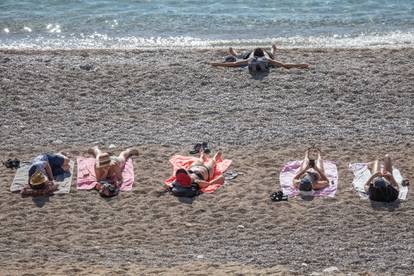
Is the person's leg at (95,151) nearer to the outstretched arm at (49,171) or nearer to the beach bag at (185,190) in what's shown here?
the outstretched arm at (49,171)

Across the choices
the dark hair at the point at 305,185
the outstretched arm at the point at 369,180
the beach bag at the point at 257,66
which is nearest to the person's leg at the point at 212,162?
the dark hair at the point at 305,185

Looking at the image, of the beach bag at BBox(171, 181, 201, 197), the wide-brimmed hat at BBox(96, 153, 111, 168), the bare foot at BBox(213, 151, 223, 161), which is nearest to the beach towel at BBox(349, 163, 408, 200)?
the bare foot at BBox(213, 151, 223, 161)

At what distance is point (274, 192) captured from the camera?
49.8 feet

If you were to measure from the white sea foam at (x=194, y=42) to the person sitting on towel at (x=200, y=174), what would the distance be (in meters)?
10.0

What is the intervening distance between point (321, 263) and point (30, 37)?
16811 mm

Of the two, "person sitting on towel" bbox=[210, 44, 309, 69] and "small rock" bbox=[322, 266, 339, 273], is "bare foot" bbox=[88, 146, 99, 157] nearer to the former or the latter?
"person sitting on towel" bbox=[210, 44, 309, 69]

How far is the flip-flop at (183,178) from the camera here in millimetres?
15203

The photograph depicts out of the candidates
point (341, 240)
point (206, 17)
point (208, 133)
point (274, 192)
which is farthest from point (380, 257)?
point (206, 17)

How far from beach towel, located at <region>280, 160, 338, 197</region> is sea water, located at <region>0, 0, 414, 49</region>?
9.71 meters

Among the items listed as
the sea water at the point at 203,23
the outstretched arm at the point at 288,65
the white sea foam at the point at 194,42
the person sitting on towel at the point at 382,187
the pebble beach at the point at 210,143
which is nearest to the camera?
the pebble beach at the point at 210,143

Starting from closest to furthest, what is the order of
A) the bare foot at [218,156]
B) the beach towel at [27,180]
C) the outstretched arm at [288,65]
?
the beach towel at [27,180]
the bare foot at [218,156]
the outstretched arm at [288,65]

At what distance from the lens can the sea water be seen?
2623 centimetres

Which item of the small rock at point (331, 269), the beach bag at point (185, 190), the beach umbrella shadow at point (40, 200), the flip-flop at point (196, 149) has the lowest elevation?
the small rock at point (331, 269)

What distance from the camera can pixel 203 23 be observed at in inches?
1098
